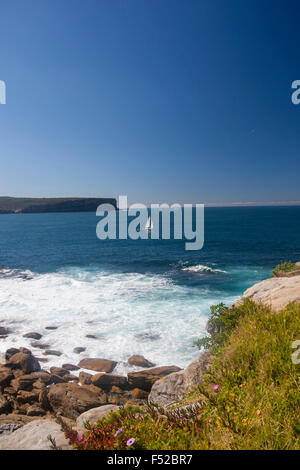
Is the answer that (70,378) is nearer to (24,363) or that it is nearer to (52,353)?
(24,363)

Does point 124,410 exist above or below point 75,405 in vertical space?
above

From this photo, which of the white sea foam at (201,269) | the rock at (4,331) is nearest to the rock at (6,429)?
the rock at (4,331)

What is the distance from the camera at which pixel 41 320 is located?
18.8 metres

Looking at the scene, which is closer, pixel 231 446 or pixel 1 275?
pixel 231 446

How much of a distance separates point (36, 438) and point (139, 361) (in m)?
10.1

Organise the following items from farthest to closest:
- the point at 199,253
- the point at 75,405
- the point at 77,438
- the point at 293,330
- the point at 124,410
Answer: the point at 199,253 < the point at 75,405 < the point at 293,330 < the point at 124,410 < the point at 77,438

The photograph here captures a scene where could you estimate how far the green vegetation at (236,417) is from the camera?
2.78m

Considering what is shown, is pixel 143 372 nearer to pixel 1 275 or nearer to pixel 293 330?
pixel 293 330

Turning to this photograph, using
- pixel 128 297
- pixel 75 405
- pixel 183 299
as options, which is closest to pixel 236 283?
pixel 183 299

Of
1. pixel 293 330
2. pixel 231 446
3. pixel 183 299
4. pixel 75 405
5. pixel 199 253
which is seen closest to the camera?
pixel 231 446

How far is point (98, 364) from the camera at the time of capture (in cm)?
1309

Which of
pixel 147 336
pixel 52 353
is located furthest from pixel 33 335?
pixel 147 336

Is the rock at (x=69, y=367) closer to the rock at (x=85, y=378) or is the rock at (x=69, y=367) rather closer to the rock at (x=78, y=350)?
the rock at (x=85, y=378)

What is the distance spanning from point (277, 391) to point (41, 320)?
63.0ft
